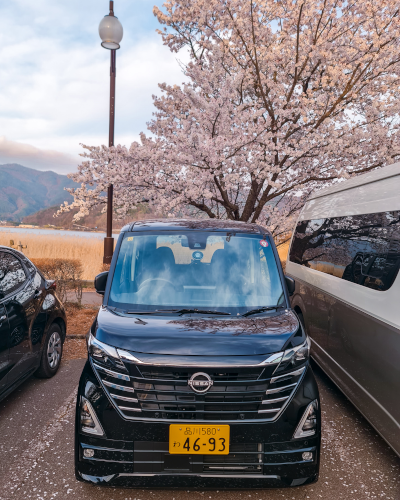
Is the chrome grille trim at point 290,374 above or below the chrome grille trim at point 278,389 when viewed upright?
above

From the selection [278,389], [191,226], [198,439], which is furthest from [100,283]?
[278,389]

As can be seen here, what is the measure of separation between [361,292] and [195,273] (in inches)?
61.4

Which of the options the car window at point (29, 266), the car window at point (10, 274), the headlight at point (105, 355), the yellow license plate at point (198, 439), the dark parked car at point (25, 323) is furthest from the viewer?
the car window at point (29, 266)

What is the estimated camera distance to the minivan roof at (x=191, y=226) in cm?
344

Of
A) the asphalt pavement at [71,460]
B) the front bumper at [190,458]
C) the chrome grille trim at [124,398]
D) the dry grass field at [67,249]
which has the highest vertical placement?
the chrome grille trim at [124,398]

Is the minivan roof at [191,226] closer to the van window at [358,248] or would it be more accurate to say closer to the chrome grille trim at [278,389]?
the van window at [358,248]

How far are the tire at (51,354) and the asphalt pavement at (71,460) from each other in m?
0.26

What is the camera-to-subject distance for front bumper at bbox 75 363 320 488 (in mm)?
2291

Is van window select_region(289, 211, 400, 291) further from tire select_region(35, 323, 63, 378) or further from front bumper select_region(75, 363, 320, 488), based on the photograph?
tire select_region(35, 323, 63, 378)

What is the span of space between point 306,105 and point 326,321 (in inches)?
268

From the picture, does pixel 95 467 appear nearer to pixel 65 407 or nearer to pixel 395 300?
pixel 65 407

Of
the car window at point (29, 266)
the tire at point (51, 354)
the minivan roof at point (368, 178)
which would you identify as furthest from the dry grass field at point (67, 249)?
the minivan roof at point (368, 178)

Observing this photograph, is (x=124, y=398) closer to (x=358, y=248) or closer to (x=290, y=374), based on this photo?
(x=290, y=374)

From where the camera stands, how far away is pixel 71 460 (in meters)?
3.06
